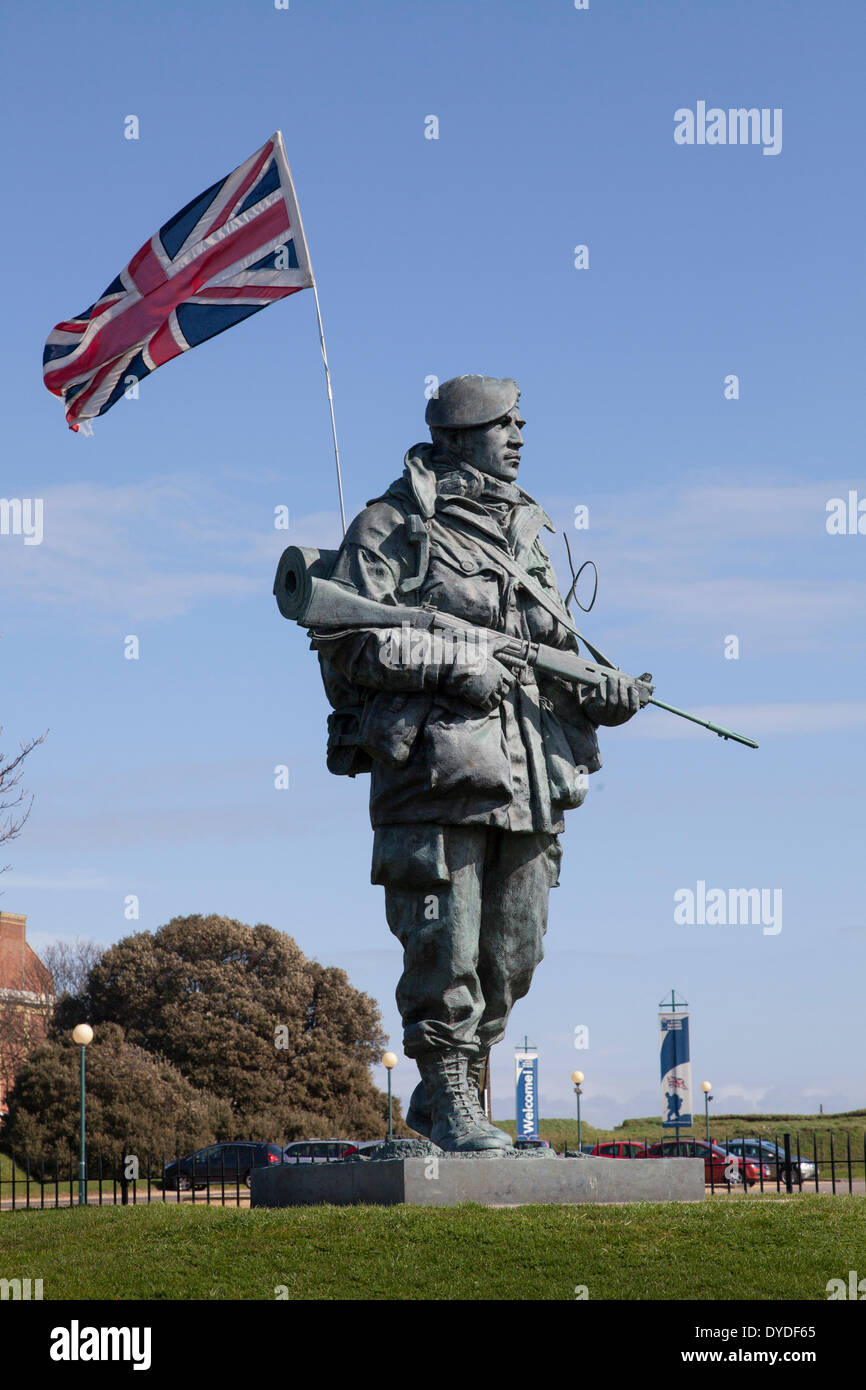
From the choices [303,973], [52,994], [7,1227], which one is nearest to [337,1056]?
[303,973]

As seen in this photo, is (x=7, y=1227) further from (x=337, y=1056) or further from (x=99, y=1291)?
(x=337, y=1056)

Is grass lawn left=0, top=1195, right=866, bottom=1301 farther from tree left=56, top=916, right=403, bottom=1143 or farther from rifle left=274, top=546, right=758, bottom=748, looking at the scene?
tree left=56, top=916, right=403, bottom=1143

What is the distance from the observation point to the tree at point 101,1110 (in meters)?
27.8

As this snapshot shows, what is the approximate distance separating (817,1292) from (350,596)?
12.9 feet

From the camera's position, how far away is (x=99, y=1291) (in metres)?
6.75

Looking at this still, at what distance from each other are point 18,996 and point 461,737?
127ft

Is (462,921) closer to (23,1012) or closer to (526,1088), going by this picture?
(526,1088)

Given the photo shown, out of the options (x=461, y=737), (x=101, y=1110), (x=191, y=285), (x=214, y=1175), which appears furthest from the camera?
(x=101, y=1110)

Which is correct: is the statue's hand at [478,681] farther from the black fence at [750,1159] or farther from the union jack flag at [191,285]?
the black fence at [750,1159]

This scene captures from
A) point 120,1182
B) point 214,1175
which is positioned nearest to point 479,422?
point 120,1182

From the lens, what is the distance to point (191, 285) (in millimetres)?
10336

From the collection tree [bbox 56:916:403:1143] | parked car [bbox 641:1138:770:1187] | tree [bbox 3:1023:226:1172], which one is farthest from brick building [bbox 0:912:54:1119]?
parked car [bbox 641:1138:770:1187]

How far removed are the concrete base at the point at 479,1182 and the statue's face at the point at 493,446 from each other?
144 inches

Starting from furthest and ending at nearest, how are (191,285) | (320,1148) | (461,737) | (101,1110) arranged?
1. (101,1110)
2. (320,1148)
3. (191,285)
4. (461,737)
